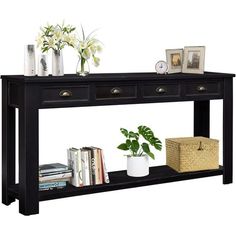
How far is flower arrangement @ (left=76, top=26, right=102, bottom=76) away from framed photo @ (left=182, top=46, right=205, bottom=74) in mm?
995

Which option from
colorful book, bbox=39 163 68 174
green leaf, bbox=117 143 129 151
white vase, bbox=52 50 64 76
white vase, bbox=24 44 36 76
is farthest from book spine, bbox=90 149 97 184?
white vase, bbox=24 44 36 76

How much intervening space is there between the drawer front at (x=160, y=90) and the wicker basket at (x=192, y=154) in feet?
1.95

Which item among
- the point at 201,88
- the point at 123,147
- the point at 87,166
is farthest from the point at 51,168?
the point at 201,88

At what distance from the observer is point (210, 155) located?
6180 millimetres

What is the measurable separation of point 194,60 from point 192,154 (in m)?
0.87

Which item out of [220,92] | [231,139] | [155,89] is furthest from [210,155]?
[155,89]

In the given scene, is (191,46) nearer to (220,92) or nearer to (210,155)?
(220,92)

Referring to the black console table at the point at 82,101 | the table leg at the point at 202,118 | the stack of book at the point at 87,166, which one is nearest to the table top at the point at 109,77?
the black console table at the point at 82,101

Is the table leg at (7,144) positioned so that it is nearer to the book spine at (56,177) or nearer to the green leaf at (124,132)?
the book spine at (56,177)

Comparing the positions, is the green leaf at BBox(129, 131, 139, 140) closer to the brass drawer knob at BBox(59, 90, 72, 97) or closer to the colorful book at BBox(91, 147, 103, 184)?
the colorful book at BBox(91, 147, 103, 184)

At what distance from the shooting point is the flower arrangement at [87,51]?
214 inches

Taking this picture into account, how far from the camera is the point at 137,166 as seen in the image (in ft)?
19.0

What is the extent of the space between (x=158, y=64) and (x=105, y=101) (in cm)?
81

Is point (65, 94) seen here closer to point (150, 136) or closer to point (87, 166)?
point (87, 166)
